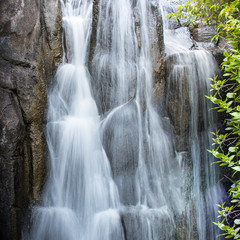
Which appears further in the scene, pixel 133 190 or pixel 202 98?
pixel 202 98

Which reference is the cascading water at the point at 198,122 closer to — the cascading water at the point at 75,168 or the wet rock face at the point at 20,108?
the cascading water at the point at 75,168

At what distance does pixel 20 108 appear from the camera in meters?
4.45

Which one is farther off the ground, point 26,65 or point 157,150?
point 26,65

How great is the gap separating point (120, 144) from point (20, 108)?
184 centimetres

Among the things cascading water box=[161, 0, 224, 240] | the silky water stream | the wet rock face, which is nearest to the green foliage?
cascading water box=[161, 0, 224, 240]

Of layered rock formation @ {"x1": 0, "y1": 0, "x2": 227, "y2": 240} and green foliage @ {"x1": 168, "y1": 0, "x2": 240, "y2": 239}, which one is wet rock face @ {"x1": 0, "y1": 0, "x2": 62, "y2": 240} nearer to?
layered rock formation @ {"x1": 0, "y1": 0, "x2": 227, "y2": 240}

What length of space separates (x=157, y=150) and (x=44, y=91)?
92.2 inches

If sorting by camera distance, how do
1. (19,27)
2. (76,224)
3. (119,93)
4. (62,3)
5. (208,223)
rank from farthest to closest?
(62,3)
(119,93)
(208,223)
(19,27)
(76,224)

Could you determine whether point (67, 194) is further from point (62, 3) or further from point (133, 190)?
point (62, 3)

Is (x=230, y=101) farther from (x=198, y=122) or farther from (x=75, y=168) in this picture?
(x=75, y=168)

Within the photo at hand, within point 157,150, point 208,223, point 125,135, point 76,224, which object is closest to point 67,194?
point 76,224

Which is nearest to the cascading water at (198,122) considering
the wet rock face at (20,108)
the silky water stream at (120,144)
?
the silky water stream at (120,144)

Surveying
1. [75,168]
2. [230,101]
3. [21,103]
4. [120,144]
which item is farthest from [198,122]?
[21,103]

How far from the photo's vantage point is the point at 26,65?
15.0ft
